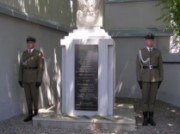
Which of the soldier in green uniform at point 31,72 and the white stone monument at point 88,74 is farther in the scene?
the soldier in green uniform at point 31,72

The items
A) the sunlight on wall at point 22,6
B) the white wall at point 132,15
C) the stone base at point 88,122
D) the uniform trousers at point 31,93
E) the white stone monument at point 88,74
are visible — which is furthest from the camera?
the white wall at point 132,15

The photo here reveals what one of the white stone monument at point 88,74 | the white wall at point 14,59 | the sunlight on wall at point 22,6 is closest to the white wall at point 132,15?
the white wall at point 14,59

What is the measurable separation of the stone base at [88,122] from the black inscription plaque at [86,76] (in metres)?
0.36

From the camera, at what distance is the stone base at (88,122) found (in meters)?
7.85

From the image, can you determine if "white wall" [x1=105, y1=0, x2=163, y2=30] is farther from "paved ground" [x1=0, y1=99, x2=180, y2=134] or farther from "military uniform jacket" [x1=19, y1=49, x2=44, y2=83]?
"military uniform jacket" [x1=19, y1=49, x2=44, y2=83]

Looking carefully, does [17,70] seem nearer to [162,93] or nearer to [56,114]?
[56,114]

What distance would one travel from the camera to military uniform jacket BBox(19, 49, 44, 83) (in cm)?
877

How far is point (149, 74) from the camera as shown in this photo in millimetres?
8391

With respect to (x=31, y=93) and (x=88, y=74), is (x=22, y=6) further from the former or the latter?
(x=88, y=74)

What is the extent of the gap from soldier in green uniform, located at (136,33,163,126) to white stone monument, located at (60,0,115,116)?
65 centimetres

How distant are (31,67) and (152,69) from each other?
2688mm

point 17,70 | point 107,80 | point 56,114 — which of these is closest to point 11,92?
point 17,70

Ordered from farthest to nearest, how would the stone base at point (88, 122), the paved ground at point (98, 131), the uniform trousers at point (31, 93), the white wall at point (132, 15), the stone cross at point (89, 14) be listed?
the white wall at point (132, 15) < the uniform trousers at point (31, 93) < the stone cross at point (89, 14) < the stone base at point (88, 122) < the paved ground at point (98, 131)

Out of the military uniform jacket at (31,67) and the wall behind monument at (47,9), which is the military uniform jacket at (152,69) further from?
the wall behind monument at (47,9)
